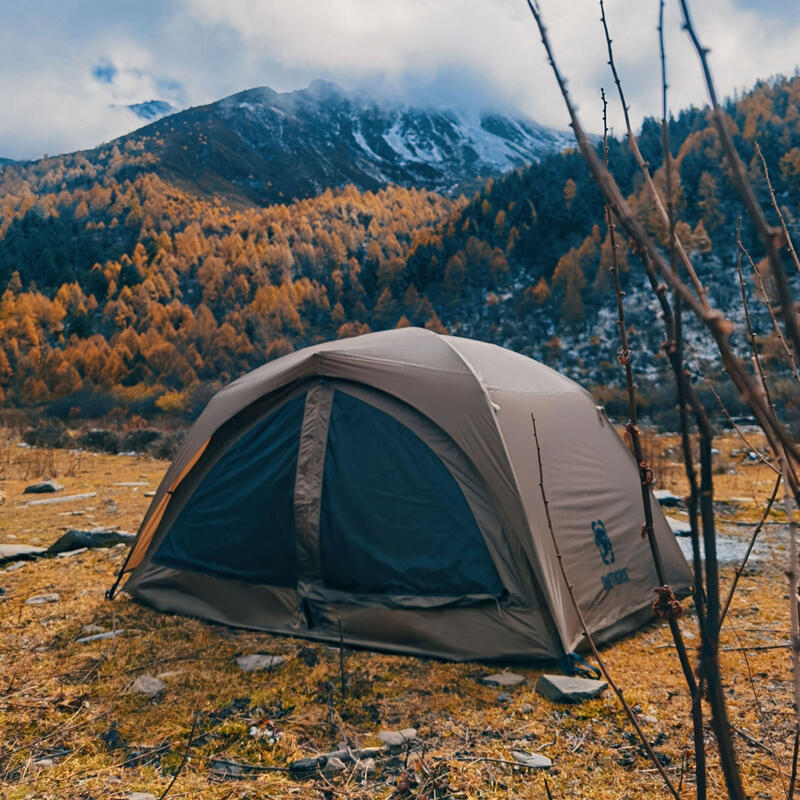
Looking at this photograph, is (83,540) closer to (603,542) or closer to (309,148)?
Result: (603,542)

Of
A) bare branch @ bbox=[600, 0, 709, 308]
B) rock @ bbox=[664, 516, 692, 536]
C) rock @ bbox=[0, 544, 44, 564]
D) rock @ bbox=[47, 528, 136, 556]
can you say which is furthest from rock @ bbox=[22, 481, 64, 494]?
bare branch @ bbox=[600, 0, 709, 308]

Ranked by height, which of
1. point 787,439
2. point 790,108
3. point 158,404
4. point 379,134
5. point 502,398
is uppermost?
point 379,134

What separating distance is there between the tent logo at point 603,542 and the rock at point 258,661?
198 centimetres

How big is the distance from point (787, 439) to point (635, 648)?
11.2 feet

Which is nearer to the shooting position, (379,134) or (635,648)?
(635,648)

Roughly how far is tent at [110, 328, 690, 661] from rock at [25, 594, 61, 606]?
54cm

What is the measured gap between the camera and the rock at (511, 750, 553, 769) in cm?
236

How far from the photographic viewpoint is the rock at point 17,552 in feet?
16.6

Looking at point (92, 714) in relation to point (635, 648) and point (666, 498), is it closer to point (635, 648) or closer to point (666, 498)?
point (635, 648)

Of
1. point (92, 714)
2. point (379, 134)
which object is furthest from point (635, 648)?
point (379, 134)

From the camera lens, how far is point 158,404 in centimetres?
3108

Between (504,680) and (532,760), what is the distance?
0.70m

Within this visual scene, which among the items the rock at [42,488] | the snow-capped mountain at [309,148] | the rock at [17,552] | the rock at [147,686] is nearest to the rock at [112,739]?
the rock at [147,686]

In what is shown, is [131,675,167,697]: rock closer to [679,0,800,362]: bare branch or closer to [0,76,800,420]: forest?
[679,0,800,362]: bare branch
